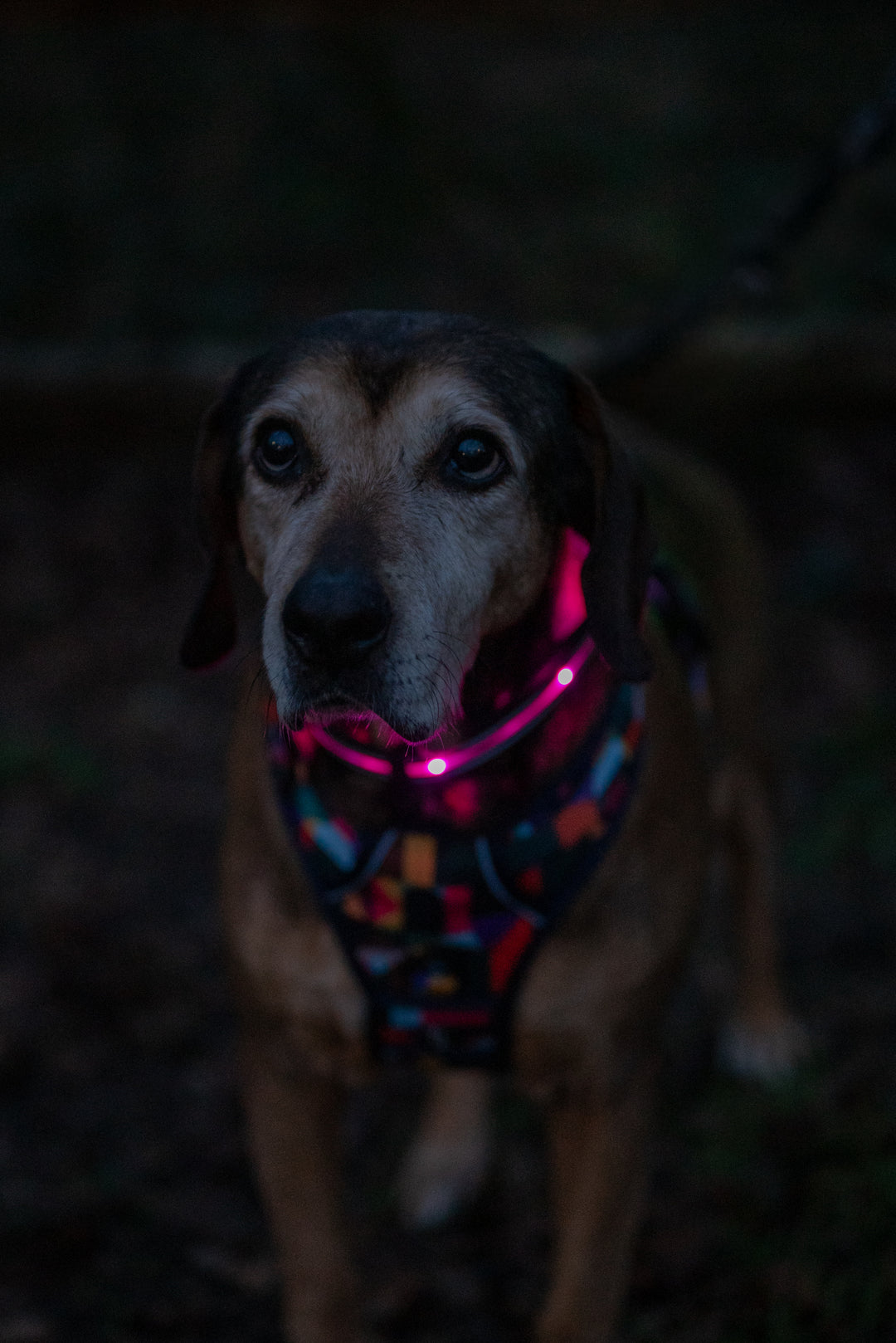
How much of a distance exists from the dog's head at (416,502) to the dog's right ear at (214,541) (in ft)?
0.08

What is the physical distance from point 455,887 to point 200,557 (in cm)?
380

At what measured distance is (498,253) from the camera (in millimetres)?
7059

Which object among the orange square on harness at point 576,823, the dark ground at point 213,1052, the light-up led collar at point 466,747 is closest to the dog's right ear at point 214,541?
the light-up led collar at point 466,747

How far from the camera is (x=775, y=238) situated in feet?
10.3

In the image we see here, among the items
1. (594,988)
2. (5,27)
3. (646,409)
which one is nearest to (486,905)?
(594,988)

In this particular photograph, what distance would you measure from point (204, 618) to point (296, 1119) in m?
0.98

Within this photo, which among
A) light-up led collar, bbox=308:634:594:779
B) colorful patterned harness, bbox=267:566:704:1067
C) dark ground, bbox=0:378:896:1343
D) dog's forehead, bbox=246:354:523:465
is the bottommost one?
dark ground, bbox=0:378:896:1343

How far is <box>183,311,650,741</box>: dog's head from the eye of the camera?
185cm

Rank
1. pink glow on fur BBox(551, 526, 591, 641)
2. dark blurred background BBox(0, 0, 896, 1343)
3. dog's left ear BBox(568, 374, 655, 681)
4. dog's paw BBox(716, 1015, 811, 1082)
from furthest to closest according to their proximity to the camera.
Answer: dog's paw BBox(716, 1015, 811, 1082), dark blurred background BBox(0, 0, 896, 1343), pink glow on fur BBox(551, 526, 591, 641), dog's left ear BBox(568, 374, 655, 681)

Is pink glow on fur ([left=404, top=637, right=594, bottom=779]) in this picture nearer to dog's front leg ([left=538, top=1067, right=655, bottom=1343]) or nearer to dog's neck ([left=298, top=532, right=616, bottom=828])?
dog's neck ([left=298, top=532, right=616, bottom=828])

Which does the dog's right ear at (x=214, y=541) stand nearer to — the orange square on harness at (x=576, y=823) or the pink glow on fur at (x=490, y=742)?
the pink glow on fur at (x=490, y=742)

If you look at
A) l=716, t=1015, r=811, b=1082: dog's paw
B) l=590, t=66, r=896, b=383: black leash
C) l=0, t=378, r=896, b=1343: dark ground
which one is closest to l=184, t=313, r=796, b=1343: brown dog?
l=0, t=378, r=896, b=1343: dark ground

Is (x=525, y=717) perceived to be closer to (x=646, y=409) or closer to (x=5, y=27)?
(x=646, y=409)

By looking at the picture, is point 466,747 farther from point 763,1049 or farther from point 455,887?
point 763,1049
